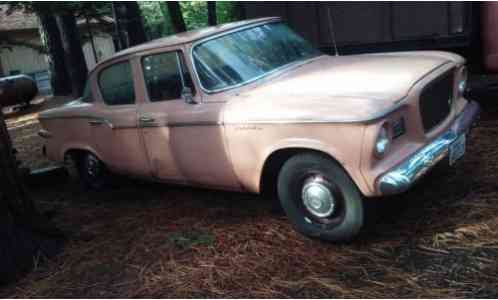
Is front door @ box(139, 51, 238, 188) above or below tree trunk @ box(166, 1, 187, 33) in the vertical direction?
below

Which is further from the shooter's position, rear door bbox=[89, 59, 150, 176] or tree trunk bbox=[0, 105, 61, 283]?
rear door bbox=[89, 59, 150, 176]

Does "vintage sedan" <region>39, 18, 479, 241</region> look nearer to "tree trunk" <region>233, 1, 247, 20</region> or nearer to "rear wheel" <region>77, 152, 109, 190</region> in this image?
"rear wheel" <region>77, 152, 109, 190</region>

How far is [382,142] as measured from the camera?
323cm

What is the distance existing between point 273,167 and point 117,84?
6.80 ft

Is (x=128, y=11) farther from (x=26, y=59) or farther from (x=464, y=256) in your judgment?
(x=26, y=59)

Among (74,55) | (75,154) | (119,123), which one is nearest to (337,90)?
(119,123)

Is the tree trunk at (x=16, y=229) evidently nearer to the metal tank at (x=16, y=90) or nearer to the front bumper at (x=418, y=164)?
the front bumper at (x=418, y=164)

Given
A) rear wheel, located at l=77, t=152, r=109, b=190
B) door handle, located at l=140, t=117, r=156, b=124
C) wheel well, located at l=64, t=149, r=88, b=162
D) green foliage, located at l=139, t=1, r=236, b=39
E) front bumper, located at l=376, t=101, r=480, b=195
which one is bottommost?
rear wheel, located at l=77, t=152, r=109, b=190

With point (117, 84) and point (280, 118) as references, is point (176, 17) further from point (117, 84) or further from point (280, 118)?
point (280, 118)

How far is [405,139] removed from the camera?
3455mm

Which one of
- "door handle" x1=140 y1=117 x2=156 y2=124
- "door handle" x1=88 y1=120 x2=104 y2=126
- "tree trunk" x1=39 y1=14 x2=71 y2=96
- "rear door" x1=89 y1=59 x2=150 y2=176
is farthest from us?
"tree trunk" x1=39 y1=14 x2=71 y2=96

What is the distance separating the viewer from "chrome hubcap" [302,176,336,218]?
3504 millimetres

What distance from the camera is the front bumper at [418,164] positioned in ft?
10.4

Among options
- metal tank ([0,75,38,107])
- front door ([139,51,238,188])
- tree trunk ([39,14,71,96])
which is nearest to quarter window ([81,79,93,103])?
front door ([139,51,238,188])
